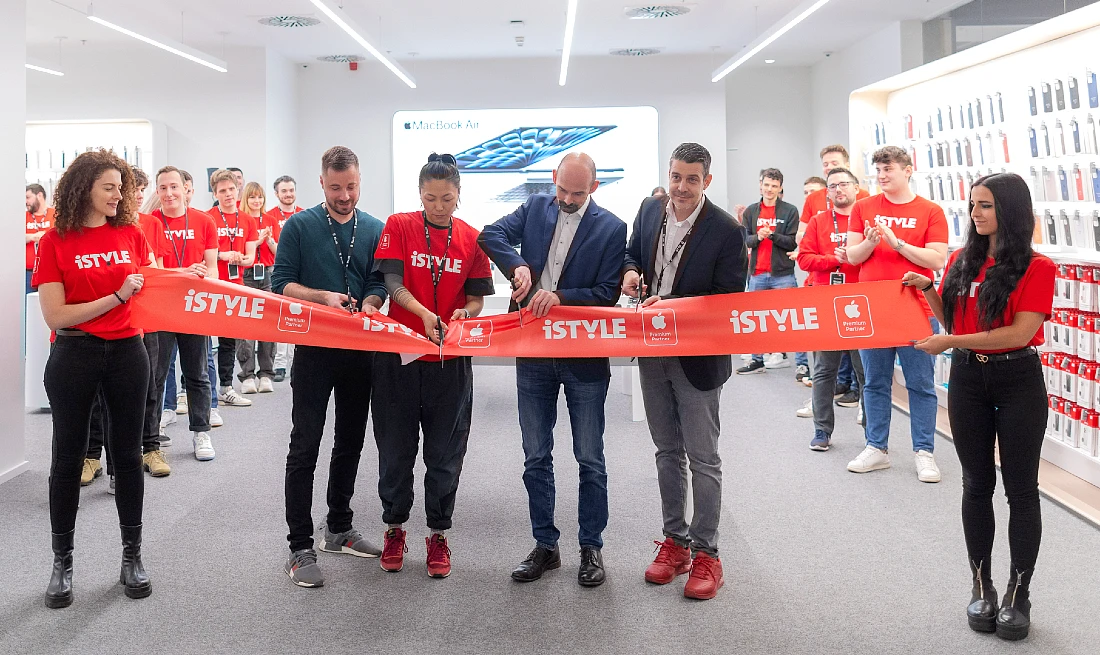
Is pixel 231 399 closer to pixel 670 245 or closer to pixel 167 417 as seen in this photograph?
pixel 167 417

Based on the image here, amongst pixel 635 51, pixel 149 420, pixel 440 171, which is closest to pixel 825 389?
pixel 440 171

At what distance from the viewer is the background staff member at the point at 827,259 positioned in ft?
18.1

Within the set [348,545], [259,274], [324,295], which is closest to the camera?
[324,295]

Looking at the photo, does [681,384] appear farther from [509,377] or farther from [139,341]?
[509,377]

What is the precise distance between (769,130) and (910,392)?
9.61 m

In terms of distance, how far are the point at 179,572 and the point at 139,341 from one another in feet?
3.04

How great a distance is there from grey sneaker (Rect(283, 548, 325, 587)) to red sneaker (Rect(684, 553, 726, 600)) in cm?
136

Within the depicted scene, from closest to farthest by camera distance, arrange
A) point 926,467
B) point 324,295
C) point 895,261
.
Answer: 1. point 324,295
2. point 895,261
3. point 926,467

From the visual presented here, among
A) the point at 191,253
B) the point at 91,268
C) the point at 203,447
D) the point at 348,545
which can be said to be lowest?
the point at 348,545

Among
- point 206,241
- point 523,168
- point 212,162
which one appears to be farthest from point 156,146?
point 206,241

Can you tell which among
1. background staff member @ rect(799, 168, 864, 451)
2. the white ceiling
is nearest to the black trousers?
background staff member @ rect(799, 168, 864, 451)

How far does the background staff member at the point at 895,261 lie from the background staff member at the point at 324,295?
256 centimetres

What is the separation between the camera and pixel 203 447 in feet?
17.7

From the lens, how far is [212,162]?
38.4 ft
